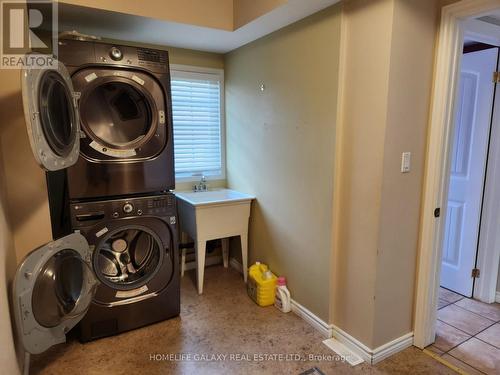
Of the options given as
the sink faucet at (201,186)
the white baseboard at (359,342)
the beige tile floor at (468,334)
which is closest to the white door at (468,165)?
the beige tile floor at (468,334)

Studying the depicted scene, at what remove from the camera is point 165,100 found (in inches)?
87.4

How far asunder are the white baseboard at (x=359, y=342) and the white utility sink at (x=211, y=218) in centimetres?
91

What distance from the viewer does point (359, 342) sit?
6.63ft

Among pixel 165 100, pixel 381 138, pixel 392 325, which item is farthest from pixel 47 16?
pixel 392 325

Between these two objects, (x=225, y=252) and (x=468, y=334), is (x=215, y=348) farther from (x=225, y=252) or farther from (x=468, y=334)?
(x=468, y=334)

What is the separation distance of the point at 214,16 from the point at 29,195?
176cm

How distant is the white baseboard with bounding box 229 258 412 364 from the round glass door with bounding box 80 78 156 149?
5.72ft

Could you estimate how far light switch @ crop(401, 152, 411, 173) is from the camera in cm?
187

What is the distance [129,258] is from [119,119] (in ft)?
3.27

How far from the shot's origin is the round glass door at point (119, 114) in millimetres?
2078

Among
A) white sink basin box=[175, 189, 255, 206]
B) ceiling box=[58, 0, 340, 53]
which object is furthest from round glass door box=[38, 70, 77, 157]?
white sink basin box=[175, 189, 255, 206]

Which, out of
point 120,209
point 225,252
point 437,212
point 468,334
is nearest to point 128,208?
point 120,209

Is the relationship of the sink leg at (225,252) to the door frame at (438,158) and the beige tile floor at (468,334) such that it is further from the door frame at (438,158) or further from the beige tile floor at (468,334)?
the beige tile floor at (468,334)

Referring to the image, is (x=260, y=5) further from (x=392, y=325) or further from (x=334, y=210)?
(x=392, y=325)
